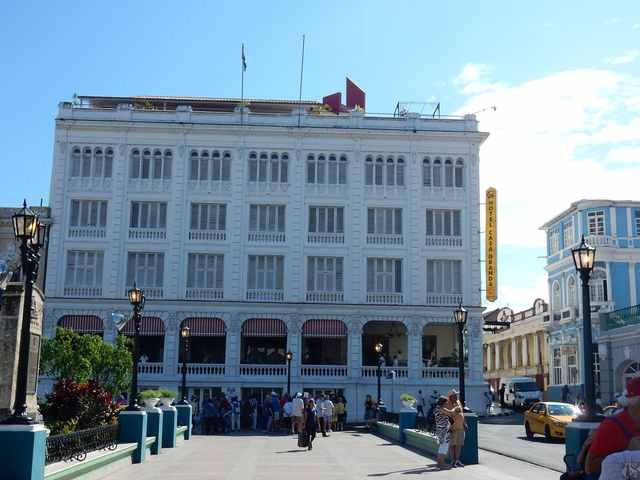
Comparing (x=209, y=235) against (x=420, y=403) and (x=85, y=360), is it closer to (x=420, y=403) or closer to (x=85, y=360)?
(x=420, y=403)

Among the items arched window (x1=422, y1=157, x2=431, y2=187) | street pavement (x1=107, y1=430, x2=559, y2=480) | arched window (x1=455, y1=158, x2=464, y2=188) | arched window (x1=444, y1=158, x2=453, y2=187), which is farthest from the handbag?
arched window (x1=455, y1=158, x2=464, y2=188)

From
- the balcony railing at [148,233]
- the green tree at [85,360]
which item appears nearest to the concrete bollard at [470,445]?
the green tree at [85,360]

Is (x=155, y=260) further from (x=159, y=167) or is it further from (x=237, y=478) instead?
(x=237, y=478)

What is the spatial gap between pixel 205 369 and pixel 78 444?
2870cm

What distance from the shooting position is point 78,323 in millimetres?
42562

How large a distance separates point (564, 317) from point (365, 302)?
60.3 ft

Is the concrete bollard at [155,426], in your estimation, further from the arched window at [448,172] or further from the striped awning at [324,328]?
the arched window at [448,172]

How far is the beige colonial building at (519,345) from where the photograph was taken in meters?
67.4

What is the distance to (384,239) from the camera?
4447 centimetres

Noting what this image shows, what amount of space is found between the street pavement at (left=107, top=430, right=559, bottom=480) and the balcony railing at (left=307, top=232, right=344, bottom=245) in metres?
18.8

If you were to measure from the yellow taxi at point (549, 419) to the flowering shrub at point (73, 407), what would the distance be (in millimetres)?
17177

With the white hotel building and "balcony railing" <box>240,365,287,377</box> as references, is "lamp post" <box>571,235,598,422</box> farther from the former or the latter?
"balcony railing" <box>240,365,287,377</box>

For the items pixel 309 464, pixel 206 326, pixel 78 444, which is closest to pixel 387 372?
pixel 206 326

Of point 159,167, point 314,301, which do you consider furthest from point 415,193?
point 159,167
